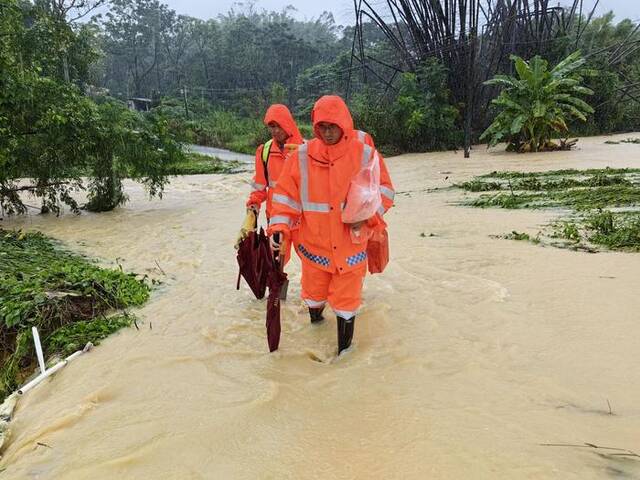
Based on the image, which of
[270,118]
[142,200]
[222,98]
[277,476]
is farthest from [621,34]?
[277,476]

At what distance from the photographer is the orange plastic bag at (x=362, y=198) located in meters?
3.02

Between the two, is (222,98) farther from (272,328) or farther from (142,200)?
(272,328)

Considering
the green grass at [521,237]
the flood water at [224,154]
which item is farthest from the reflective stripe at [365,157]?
the flood water at [224,154]

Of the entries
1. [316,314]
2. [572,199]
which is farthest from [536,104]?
[316,314]

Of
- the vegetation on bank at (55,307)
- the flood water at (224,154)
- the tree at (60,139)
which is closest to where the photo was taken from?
the vegetation on bank at (55,307)

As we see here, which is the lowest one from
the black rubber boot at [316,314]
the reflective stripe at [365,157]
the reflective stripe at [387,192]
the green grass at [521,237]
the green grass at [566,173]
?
the black rubber boot at [316,314]

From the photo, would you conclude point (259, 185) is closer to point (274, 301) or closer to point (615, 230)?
point (274, 301)

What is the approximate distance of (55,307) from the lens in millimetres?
3885

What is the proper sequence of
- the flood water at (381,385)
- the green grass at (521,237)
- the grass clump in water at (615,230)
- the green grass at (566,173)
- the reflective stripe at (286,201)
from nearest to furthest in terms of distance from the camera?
the flood water at (381,385) < the reflective stripe at (286,201) < the grass clump in water at (615,230) < the green grass at (521,237) < the green grass at (566,173)

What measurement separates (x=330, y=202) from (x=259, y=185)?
140 cm

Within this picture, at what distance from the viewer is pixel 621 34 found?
2811cm

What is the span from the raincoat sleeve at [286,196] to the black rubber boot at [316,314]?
3.01 ft

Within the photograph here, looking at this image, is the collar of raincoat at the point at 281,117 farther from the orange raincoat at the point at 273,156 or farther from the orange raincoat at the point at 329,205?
the orange raincoat at the point at 329,205

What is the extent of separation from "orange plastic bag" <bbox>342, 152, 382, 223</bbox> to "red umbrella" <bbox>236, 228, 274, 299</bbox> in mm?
1127
